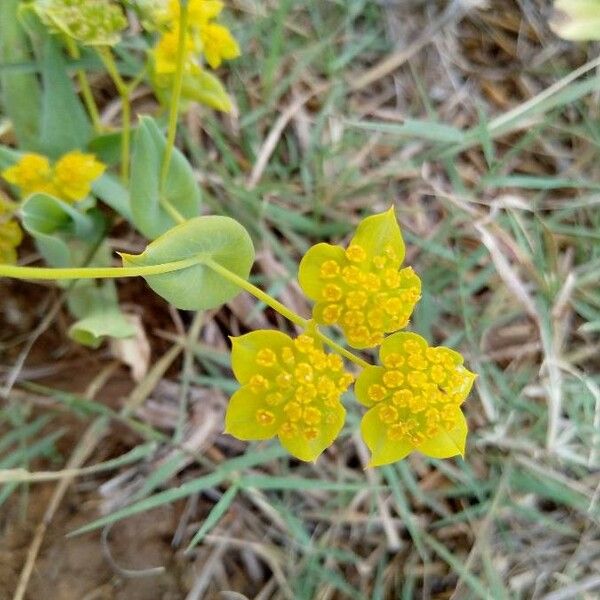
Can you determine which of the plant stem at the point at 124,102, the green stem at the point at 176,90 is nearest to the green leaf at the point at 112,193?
the plant stem at the point at 124,102

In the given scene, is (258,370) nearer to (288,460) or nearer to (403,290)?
(403,290)

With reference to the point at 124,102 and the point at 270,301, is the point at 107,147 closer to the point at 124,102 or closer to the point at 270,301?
the point at 124,102

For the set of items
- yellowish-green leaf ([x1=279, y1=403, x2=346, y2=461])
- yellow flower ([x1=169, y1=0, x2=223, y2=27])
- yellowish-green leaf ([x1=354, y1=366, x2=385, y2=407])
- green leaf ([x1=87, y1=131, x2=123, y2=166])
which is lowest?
yellowish-green leaf ([x1=279, y1=403, x2=346, y2=461])

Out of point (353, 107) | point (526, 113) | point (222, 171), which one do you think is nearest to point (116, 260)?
point (222, 171)

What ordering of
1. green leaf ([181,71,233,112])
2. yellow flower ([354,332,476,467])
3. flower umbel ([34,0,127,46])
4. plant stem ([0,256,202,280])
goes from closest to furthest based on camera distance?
plant stem ([0,256,202,280]) → yellow flower ([354,332,476,467]) → flower umbel ([34,0,127,46]) → green leaf ([181,71,233,112])

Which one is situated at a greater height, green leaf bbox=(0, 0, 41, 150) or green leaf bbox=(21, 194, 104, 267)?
green leaf bbox=(0, 0, 41, 150)

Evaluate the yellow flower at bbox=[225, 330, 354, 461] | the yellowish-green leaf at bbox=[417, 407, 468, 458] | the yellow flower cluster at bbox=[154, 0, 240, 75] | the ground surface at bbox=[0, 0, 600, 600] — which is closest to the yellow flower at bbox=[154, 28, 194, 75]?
the yellow flower cluster at bbox=[154, 0, 240, 75]

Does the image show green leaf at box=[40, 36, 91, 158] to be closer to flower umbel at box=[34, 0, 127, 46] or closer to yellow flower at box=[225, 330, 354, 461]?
flower umbel at box=[34, 0, 127, 46]

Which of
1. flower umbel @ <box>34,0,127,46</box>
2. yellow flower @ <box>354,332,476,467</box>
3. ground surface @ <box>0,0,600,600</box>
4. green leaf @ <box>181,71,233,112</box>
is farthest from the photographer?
ground surface @ <box>0,0,600,600</box>
